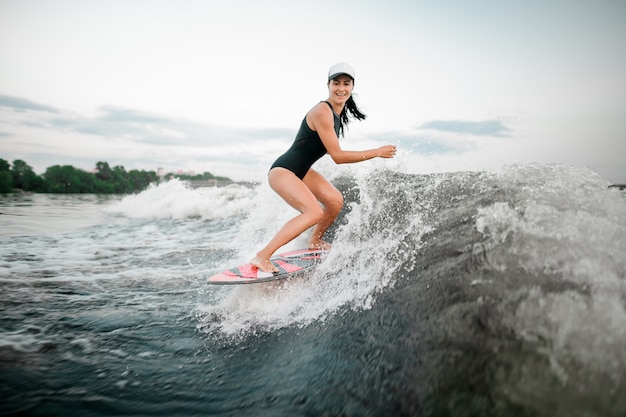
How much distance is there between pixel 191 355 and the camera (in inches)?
115

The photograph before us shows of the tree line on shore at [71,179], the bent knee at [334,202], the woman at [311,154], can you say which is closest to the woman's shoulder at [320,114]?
the woman at [311,154]

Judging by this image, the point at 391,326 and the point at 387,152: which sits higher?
the point at 387,152

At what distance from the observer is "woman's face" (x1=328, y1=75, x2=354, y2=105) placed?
379cm

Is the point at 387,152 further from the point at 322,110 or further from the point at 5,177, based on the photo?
the point at 5,177

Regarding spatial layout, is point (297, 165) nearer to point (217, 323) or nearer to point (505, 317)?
point (217, 323)

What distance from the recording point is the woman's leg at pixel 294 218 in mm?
3730

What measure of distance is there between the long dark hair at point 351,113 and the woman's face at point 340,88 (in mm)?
334

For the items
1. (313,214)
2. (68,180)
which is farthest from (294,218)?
(68,180)

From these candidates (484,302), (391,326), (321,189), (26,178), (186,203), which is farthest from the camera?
(26,178)

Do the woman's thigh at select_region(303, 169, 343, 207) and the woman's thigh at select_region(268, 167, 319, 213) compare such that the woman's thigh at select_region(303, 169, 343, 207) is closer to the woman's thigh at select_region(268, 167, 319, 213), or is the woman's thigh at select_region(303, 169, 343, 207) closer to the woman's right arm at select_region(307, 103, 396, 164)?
the woman's thigh at select_region(268, 167, 319, 213)

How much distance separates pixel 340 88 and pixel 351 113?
0.59 metres

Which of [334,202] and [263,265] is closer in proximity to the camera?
[263,265]

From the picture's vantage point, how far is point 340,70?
374 centimetres

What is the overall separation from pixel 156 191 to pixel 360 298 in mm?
19696
